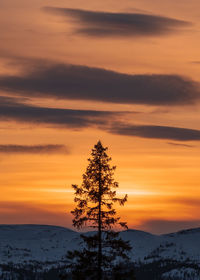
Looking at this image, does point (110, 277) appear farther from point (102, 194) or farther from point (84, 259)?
point (102, 194)

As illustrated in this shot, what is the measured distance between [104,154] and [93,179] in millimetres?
3303

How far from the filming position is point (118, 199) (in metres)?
84.8

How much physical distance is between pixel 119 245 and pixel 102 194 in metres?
6.46

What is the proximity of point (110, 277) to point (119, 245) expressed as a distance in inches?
160

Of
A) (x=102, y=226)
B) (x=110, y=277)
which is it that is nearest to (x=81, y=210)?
(x=102, y=226)

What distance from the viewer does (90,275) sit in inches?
3354

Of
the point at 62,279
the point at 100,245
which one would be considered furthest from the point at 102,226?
the point at 62,279

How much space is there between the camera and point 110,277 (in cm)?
8431

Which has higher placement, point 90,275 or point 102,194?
point 102,194

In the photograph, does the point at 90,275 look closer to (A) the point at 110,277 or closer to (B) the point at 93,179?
(A) the point at 110,277

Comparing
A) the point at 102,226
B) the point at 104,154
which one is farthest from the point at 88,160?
the point at 102,226

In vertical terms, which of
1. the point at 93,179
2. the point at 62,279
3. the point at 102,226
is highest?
the point at 93,179

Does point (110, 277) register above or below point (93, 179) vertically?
below

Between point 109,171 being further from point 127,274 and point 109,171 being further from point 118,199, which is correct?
point 127,274
